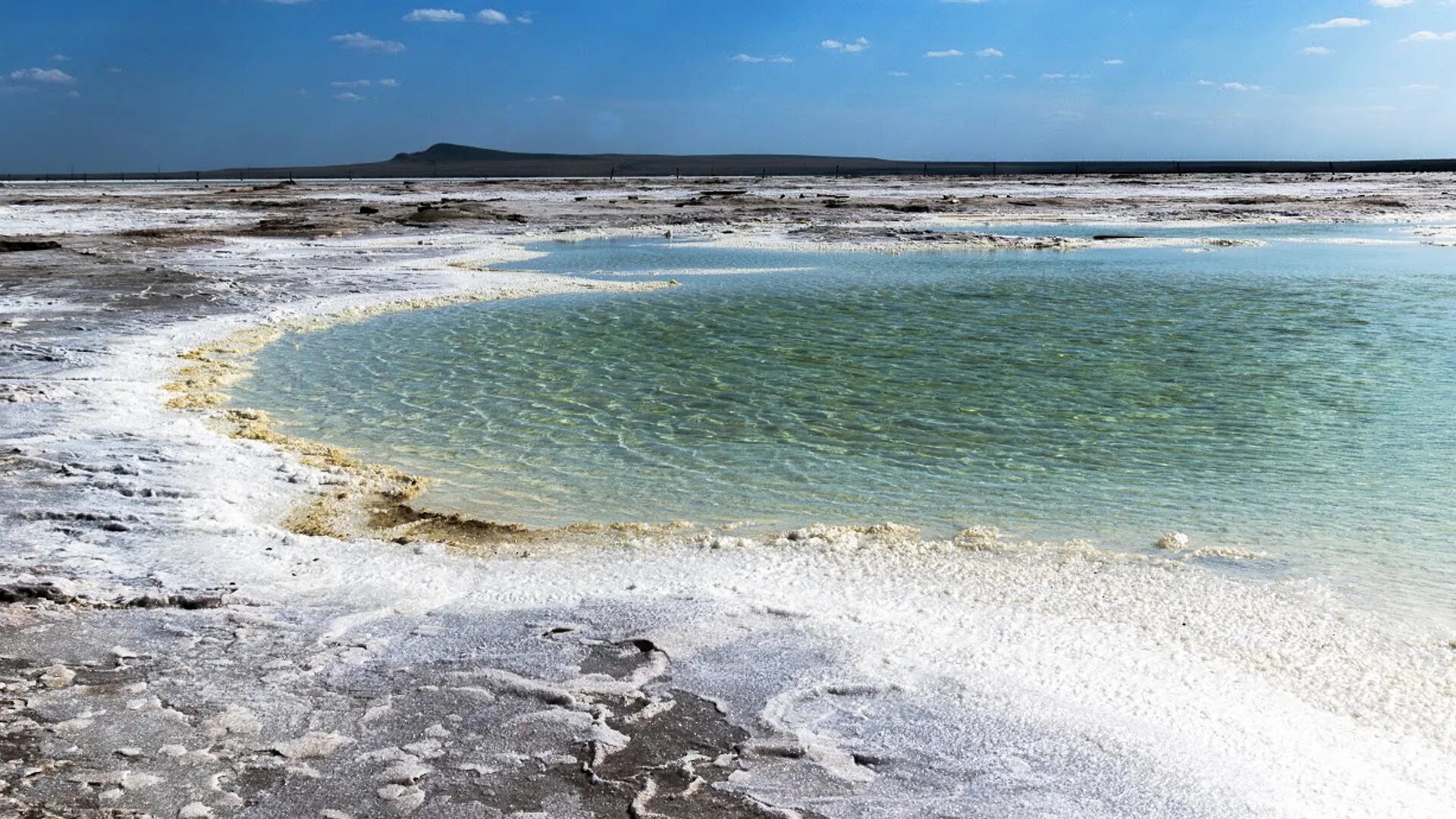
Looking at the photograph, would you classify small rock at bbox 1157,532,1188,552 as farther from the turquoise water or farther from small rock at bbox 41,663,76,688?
small rock at bbox 41,663,76,688

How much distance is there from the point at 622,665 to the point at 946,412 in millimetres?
5355

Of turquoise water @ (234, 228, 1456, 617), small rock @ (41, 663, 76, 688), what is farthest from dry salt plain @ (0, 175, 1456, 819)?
turquoise water @ (234, 228, 1456, 617)

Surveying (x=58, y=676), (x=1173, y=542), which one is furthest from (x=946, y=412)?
(x=58, y=676)

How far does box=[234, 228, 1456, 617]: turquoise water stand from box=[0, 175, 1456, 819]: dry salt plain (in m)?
0.65

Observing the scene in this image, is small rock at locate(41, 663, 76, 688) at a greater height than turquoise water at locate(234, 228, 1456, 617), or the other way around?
small rock at locate(41, 663, 76, 688)

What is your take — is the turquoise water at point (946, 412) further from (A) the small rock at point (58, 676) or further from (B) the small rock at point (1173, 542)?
(A) the small rock at point (58, 676)

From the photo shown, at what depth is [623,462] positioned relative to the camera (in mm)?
8039

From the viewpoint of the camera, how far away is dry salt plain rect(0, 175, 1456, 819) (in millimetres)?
3660

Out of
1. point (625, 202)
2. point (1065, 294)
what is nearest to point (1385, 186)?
point (625, 202)

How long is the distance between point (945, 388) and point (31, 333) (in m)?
9.64

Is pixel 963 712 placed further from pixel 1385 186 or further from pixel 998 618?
pixel 1385 186

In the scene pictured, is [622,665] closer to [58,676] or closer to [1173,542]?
[58,676]

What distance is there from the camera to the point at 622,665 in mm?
4590

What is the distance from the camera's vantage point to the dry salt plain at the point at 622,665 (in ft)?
12.0
